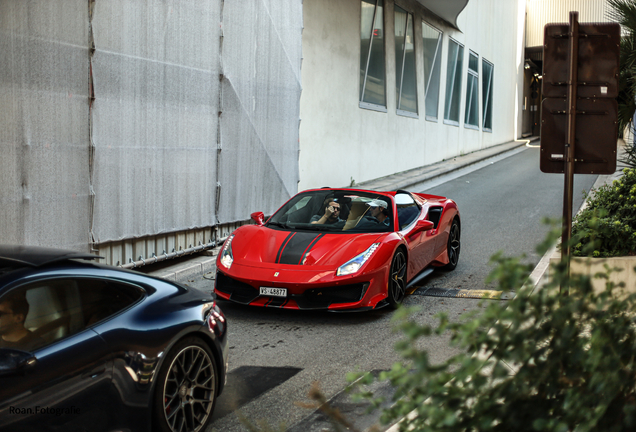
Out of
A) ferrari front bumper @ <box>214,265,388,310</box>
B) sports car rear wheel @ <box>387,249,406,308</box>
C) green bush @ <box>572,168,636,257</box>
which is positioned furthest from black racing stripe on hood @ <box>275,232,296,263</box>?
green bush @ <box>572,168,636,257</box>

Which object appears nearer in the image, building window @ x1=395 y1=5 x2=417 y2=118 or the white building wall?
the white building wall

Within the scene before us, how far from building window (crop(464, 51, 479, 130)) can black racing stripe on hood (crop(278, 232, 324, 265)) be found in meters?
22.9

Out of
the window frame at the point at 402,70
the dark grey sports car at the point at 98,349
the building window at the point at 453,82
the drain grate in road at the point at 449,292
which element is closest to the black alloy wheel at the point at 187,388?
the dark grey sports car at the point at 98,349

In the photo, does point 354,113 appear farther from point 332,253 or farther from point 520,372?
point 520,372

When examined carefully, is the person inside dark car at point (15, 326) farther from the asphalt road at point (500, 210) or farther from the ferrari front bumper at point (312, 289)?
the asphalt road at point (500, 210)

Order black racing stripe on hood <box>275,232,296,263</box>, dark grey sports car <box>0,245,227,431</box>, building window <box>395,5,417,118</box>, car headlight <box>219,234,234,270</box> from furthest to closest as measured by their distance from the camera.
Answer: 1. building window <box>395,5,417,118</box>
2. car headlight <box>219,234,234,270</box>
3. black racing stripe on hood <box>275,232,296,263</box>
4. dark grey sports car <box>0,245,227,431</box>

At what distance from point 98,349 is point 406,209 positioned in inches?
220

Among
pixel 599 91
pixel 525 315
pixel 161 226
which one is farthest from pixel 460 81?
pixel 525 315

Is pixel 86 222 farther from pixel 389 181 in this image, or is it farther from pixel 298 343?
pixel 389 181

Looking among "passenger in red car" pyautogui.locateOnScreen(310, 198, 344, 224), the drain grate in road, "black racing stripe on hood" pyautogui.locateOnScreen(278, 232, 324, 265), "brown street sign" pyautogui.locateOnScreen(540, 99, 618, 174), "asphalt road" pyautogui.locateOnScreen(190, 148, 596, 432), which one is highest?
"brown street sign" pyautogui.locateOnScreen(540, 99, 618, 174)

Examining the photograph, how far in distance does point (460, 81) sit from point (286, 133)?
56.3 ft

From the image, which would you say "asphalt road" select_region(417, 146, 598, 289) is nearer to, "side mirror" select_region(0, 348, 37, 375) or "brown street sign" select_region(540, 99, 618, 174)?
"brown street sign" select_region(540, 99, 618, 174)

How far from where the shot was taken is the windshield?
7.56 m

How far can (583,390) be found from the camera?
178cm
